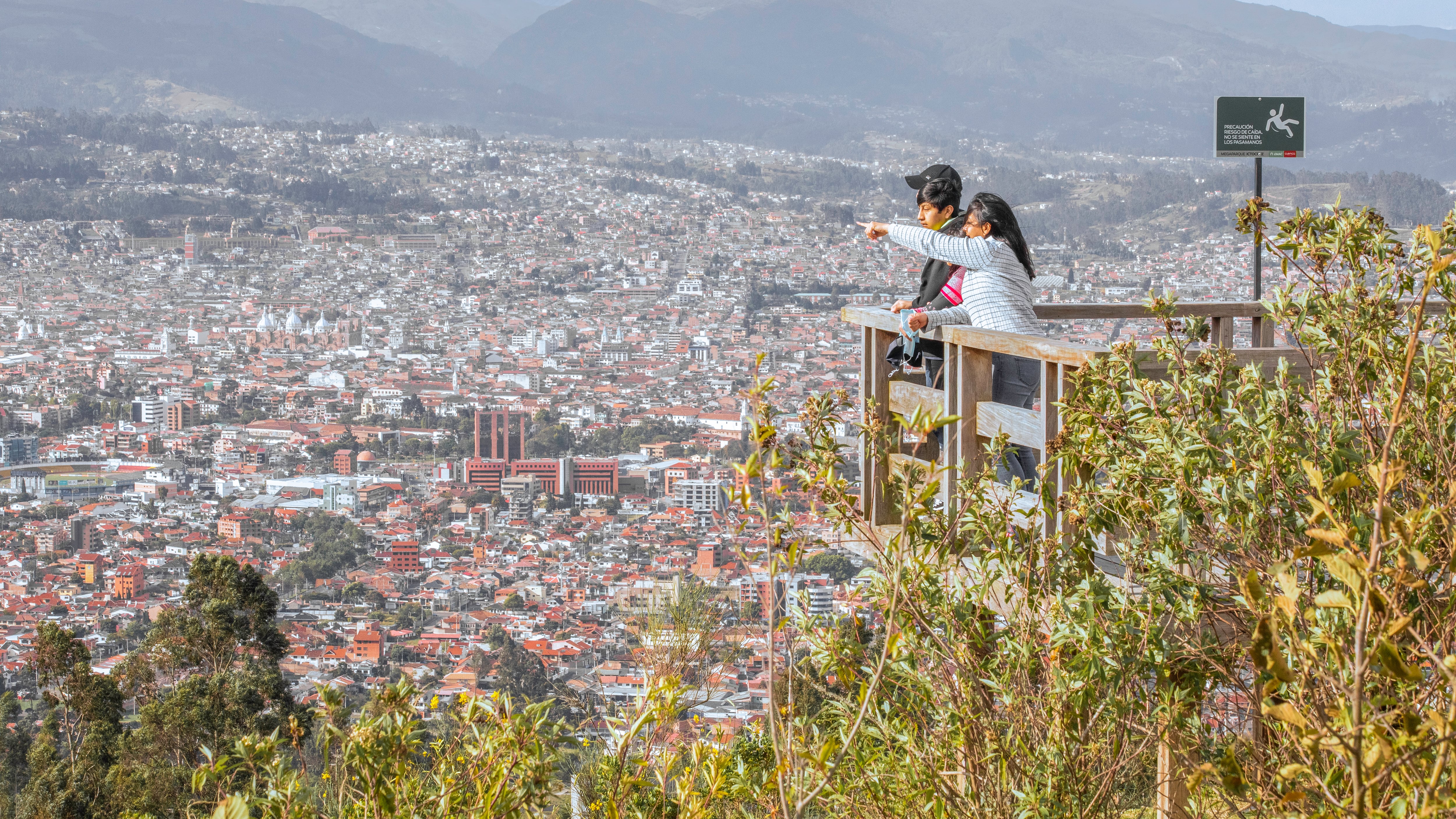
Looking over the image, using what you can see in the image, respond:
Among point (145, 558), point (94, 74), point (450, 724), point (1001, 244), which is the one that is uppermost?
point (94, 74)

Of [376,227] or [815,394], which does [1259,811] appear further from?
[376,227]

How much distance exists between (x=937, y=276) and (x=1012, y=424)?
601 mm

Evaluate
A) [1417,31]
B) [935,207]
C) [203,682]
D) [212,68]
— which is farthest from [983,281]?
[1417,31]

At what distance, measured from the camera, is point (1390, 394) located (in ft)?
4.16

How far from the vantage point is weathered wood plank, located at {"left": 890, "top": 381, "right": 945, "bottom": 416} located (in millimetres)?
2555

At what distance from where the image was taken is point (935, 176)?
2773 millimetres

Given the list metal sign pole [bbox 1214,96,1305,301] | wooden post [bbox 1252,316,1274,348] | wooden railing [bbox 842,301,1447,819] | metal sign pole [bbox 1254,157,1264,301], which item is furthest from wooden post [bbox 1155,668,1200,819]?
metal sign pole [bbox 1214,96,1305,301]

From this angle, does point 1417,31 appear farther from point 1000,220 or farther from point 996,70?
point 1000,220

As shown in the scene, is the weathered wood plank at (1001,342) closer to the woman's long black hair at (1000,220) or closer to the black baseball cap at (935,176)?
the woman's long black hair at (1000,220)

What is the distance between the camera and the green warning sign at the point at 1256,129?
4.32 m

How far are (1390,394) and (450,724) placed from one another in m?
8.92

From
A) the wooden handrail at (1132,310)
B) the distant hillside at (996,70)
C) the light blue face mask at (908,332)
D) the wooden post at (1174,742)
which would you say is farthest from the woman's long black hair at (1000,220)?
the distant hillside at (996,70)

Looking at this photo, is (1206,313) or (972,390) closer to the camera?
(972,390)

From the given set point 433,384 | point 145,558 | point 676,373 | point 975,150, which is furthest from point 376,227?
point 145,558
